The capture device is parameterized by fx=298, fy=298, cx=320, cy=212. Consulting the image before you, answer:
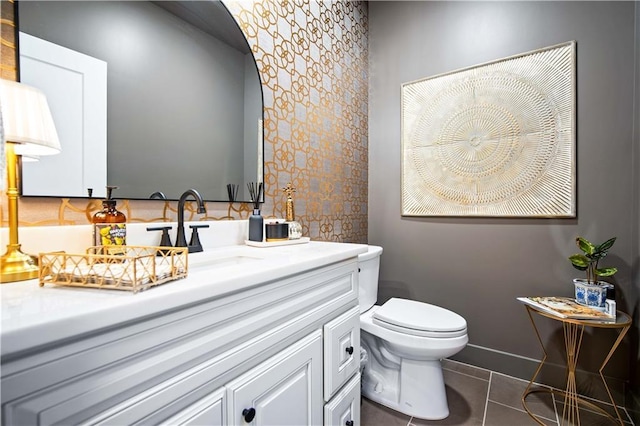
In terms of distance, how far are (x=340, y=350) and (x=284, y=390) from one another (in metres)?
0.32

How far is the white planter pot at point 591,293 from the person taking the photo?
151 centimetres

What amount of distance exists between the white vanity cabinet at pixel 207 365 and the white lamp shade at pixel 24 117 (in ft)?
1.32

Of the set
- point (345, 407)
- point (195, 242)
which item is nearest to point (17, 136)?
point (195, 242)

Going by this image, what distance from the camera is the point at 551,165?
5.93 feet

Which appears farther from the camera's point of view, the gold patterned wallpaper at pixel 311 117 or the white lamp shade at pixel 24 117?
the gold patterned wallpaper at pixel 311 117

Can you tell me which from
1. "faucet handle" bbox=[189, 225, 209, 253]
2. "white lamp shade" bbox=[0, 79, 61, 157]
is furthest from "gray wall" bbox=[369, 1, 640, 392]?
"white lamp shade" bbox=[0, 79, 61, 157]

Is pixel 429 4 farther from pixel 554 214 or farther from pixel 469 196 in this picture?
pixel 554 214

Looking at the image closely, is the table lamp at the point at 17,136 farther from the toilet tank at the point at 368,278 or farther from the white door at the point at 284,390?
the toilet tank at the point at 368,278

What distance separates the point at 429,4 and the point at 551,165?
56.9 inches

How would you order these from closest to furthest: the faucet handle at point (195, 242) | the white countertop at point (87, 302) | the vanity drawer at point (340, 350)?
1. the white countertop at point (87, 302)
2. the vanity drawer at point (340, 350)
3. the faucet handle at point (195, 242)

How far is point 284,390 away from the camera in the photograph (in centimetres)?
83

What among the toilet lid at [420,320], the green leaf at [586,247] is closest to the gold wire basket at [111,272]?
the toilet lid at [420,320]

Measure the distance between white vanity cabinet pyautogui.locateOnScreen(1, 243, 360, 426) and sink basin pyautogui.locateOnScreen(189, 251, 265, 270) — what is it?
0.82 ft

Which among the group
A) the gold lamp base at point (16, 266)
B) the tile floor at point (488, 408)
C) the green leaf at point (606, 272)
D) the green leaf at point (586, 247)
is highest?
the gold lamp base at point (16, 266)
